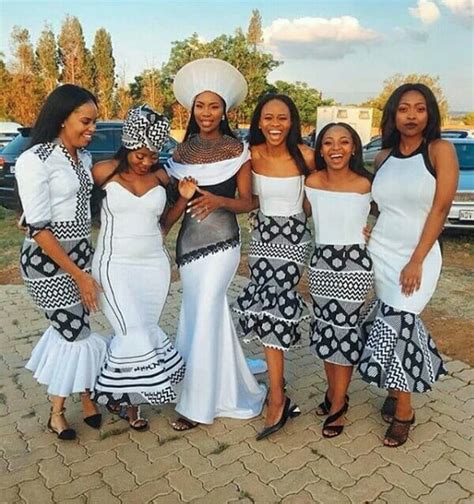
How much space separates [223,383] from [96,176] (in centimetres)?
150

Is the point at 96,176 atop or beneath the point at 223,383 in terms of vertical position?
atop

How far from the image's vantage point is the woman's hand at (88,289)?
286cm

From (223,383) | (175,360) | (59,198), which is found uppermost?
(59,198)

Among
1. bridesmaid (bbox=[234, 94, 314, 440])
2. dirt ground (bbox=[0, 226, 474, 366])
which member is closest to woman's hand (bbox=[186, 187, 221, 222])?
bridesmaid (bbox=[234, 94, 314, 440])

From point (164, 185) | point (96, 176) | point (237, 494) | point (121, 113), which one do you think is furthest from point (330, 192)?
point (121, 113)

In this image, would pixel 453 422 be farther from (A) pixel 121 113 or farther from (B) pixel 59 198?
(A) pixel 121 113

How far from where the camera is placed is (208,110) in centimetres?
305

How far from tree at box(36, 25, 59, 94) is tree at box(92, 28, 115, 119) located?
2.29 metres

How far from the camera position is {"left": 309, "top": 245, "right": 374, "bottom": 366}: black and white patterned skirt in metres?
3.00

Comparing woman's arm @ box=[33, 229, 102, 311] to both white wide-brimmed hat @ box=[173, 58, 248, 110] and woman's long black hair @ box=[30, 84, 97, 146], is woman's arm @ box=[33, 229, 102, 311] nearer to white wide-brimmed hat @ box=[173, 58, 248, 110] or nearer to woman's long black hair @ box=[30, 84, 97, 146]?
woman's long black hair @ box=[30, 84, 97, 146]

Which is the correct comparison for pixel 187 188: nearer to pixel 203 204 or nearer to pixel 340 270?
pixel 203 204

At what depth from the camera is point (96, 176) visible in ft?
9.82

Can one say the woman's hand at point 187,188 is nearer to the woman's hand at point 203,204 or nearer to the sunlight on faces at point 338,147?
the woman's hand at point 203,204

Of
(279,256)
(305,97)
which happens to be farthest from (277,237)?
(305,97)
